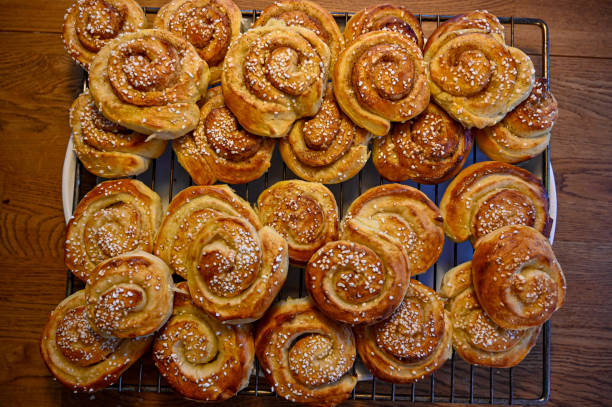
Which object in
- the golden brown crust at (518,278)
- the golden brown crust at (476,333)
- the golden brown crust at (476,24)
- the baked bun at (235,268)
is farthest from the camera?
the golden brown crust at (476,24)

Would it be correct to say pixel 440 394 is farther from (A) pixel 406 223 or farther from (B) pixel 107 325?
(B) pixel 107 325

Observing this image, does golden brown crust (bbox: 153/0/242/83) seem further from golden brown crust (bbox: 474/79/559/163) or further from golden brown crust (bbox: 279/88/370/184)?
golden brown crust (bbox: 474/79/559/163)

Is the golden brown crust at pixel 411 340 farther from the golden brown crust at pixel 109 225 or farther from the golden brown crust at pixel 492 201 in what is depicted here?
the golden brown crust at pixel 109 225

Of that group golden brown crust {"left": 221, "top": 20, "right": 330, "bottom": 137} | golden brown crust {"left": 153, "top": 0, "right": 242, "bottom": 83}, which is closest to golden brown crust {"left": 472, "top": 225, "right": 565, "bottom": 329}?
golden brown crust {"left": 221, "top": 20, "right": 330, "bottom": 137}

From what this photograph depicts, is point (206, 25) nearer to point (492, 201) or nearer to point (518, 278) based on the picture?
point (492, 201)

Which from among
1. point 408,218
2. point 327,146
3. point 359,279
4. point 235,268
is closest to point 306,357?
point 359,279

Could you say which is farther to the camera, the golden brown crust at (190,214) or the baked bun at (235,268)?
the golden brown crust at (190,214)

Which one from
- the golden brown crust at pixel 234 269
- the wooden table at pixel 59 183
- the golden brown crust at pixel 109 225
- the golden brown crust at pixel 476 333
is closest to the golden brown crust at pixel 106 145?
the golden brown crust at pixel 109 225

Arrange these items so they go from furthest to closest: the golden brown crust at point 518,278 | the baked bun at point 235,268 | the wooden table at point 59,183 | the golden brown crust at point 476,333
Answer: the wooden table at point 59,183 < the golden brown crust at point 476,333 < the golden brown crust at point 518,278 < the baked bun at point 235,268
